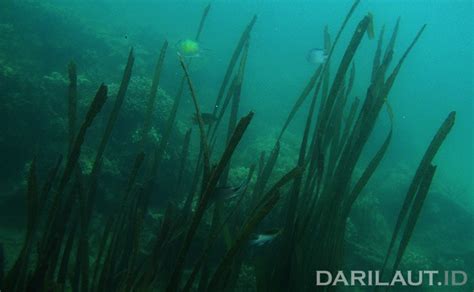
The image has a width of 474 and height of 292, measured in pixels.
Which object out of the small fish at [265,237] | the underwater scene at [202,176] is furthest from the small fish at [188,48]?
the small fish at [265,237]

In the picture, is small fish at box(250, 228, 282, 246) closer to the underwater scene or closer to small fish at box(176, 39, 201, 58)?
the underwater scene

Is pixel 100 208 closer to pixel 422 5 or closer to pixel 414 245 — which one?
pixel 414 245

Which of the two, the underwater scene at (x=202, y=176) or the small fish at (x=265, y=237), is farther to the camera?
the small fish at (x=265, y=237)

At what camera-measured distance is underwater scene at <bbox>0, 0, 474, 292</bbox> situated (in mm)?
1590

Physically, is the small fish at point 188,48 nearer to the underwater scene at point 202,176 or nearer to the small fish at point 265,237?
the underwater scene at point 202,176

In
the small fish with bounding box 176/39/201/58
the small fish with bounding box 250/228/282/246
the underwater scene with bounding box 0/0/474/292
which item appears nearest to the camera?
the underwater scene with bounding box 0/0/474/292

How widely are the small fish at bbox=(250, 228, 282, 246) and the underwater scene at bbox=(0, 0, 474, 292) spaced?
12 mm

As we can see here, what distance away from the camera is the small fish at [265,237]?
6.16 ft

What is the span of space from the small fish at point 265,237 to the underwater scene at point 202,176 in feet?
0.04

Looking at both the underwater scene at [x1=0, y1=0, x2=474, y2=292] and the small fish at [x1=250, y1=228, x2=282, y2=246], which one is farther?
the small fish at [x1=250, y1=228, x2=282, y2=246]

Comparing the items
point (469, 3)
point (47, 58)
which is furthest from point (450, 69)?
point (47, 58)

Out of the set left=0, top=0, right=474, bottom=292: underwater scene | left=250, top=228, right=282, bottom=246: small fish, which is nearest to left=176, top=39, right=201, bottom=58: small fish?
left=0, top=0, right=474, bottom=292: underwater scene

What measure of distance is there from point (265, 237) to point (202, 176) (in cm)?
117

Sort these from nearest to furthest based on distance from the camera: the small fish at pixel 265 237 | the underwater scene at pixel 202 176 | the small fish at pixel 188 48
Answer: the underwater scene at pixel 202 176, the small fish at pixel 265 237, the small fish at pixel 188 48
